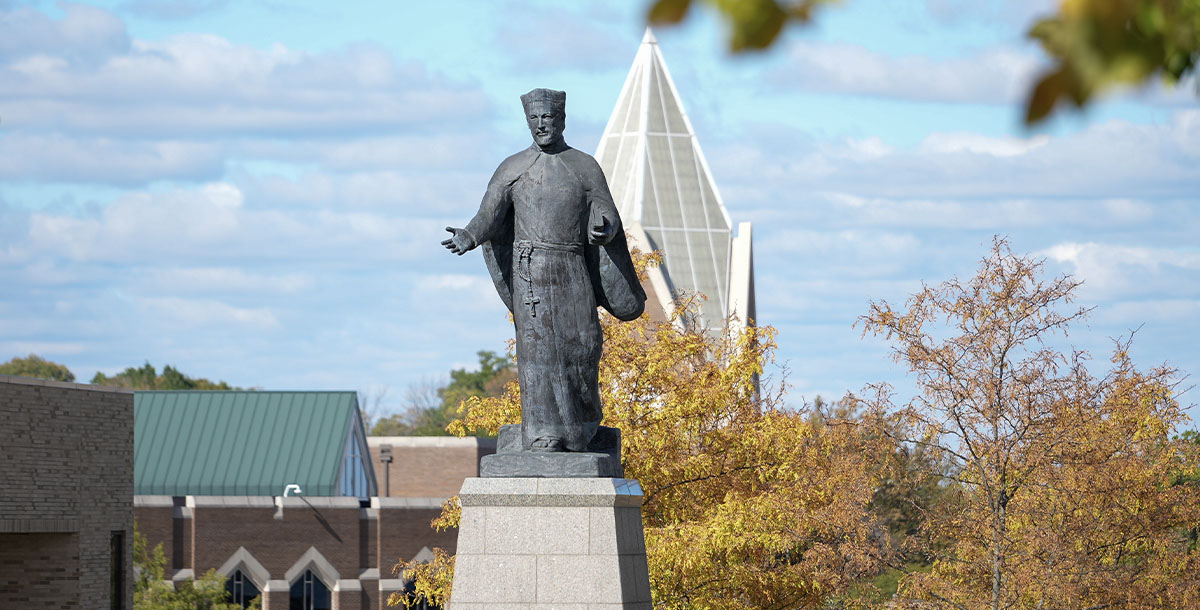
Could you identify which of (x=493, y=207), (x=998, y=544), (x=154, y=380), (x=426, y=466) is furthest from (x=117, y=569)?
(x=154, y=380)

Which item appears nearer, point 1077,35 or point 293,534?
point 1077,35

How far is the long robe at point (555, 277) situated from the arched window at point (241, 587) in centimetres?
3296

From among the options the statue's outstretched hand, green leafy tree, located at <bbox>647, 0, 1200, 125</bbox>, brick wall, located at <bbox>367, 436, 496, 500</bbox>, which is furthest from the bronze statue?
brick wall, located at <bbox>367, 436, 496, 500</bbox>

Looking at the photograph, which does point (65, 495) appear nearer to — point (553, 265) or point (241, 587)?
point (241, 587)

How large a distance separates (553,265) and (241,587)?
1323 inches

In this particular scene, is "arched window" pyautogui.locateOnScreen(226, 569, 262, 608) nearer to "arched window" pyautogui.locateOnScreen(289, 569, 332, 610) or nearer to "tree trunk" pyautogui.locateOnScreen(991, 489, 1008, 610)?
"arched window" pyautogui.locateOnScreen(289, 569, 332, 610)

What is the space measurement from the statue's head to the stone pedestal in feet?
7.65

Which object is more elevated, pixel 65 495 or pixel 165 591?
pixel 65 495

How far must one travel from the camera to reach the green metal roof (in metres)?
46.1

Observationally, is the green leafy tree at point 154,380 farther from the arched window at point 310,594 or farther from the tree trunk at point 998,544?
the tree trunk at point 998,544

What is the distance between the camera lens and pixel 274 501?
1663 inches

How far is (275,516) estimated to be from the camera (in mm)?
42094

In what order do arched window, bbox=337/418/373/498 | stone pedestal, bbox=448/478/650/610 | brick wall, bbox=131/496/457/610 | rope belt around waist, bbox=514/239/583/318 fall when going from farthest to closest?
1. arched window, bbox=337/418/373/498
2. brick wall, bbox=131/496/457/610
3. rope belt around waist, bbox=514/239/583/318
4. stone pedestal, bbox=448/478/650/610

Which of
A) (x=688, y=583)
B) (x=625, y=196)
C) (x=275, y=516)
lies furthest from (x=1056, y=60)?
(x=625, y=196)
